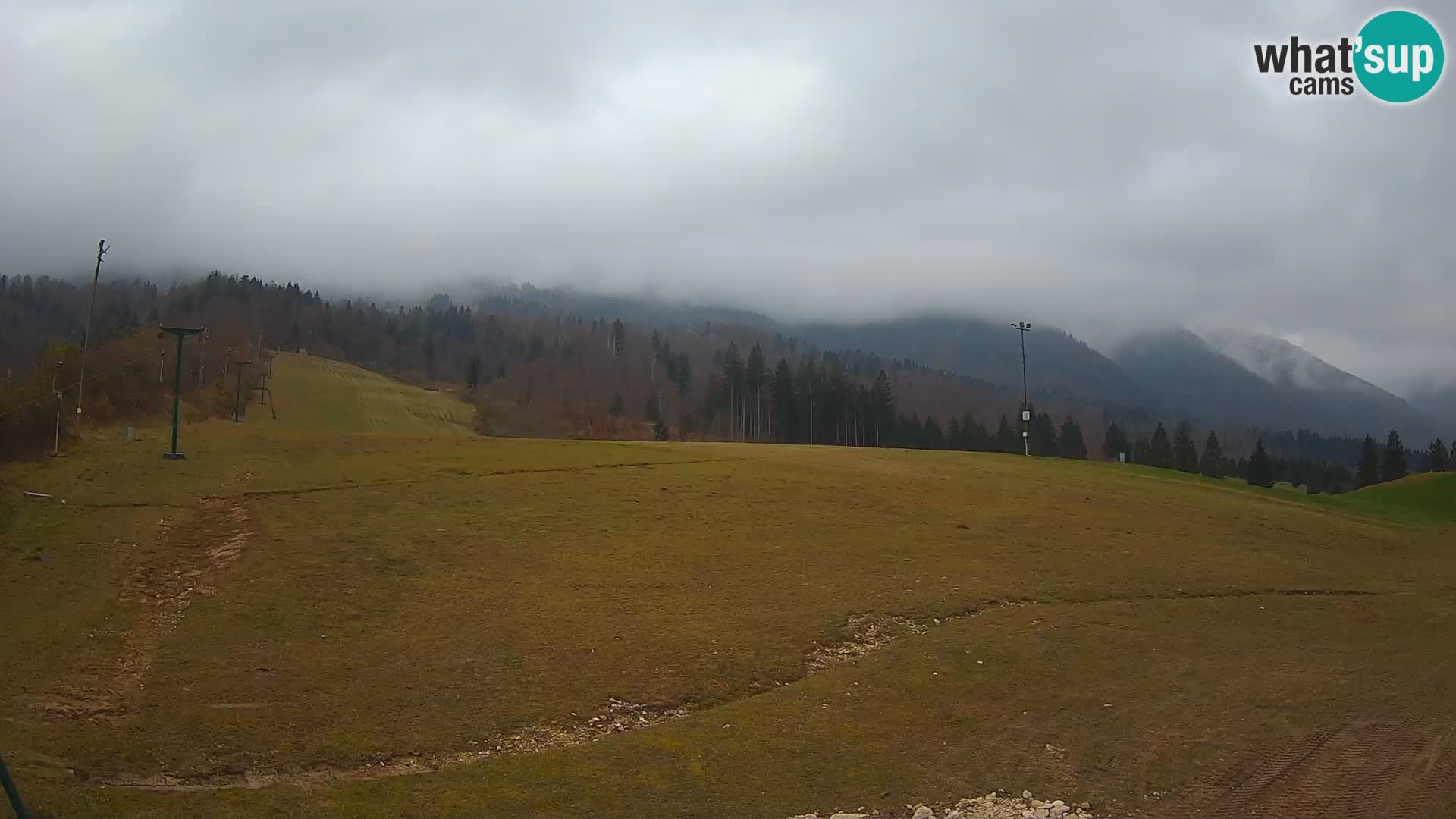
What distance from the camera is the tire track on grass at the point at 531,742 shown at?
15617 mm

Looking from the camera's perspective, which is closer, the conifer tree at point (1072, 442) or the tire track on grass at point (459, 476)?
the tire track on grass at point (459, 476)

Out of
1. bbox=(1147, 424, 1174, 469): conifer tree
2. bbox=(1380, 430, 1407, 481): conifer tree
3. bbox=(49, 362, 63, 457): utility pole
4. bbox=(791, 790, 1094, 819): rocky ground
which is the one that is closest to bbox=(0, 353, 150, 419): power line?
bbox=(49, 362, 63, 457): utility pole

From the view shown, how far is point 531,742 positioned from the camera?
1761 cm

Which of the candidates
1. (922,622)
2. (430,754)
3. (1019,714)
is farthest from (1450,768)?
(430,754)

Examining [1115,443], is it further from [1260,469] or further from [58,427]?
[58,427]

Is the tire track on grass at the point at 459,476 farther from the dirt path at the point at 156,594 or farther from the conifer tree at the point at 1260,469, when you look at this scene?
the conifer tree at the point at 1260,469

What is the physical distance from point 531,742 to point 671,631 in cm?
638

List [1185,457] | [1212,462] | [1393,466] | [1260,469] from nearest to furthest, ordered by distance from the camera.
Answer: [1260,469]
[1185,457]
[1393,466]
[1212,462]

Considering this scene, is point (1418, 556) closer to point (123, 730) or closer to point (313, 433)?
point (123, 730)

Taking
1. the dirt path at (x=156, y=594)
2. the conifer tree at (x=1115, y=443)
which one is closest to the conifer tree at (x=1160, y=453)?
the conifer tree at (x=1115, y=443)

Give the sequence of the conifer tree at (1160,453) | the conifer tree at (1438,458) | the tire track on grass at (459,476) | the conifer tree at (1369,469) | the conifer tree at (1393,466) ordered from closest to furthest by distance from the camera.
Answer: the tire track on grass at (459,476), the conifer tree at (1160,453), the conifer tree at (1393,466), the conifer tree at (1369,469), the conifer tree at (1438,458)

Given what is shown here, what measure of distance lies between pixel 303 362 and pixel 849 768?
163008 millimetres

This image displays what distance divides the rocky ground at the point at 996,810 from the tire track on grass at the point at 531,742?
5.33 metres

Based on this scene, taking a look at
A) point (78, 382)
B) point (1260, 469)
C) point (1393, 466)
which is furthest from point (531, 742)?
point (1393, 466)
